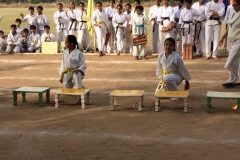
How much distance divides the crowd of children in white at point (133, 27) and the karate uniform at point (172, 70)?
4627 millimetres

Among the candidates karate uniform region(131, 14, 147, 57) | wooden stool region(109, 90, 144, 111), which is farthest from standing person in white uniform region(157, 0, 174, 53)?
wooden stool region(109, 90, 144, 111)

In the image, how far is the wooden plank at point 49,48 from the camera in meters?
15.8

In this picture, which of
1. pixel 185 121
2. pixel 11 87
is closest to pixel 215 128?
pixel 185 121

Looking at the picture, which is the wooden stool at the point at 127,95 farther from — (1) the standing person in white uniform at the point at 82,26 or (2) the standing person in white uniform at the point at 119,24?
(1) the standing person in white uniform at the point at 82,26

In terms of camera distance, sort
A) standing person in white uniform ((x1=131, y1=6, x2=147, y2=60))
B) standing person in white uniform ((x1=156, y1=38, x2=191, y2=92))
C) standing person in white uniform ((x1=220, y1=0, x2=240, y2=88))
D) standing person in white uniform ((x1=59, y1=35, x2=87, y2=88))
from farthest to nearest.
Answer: standing person in white uniform ((x1=131, y1=6, x2=147, y2=60)), standing person in white uniform ((x1=220, y1=0, x2=240, y2=88)), standing person in white uniform ((x1=59, y1=35, x2=87, y2=88)), standing person in white uniform ((x1=156, y1=38, x2=191, y2=92))

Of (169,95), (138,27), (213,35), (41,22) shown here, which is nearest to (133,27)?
(138,27)

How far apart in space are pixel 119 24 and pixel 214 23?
314cm

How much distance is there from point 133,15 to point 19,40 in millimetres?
4328

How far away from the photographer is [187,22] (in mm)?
14141

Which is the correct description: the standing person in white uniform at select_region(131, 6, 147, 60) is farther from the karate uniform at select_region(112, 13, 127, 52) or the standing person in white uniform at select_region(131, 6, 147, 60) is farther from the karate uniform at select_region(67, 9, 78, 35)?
the karate uniform at select_region(67, 9, 78, 35)

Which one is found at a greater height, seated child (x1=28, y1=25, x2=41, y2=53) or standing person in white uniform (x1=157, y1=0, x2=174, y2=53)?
standing person in white uniform (x1=157, y1=0, x2=174, y2=53)

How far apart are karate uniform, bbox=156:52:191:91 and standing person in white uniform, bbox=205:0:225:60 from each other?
535 cm

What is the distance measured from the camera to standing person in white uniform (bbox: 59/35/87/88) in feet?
29.1

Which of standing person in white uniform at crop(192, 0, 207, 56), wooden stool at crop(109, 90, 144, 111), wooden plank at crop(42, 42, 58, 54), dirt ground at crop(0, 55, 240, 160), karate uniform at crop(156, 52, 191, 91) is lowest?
dirt ground at crop(0, 55, 240, 160)
